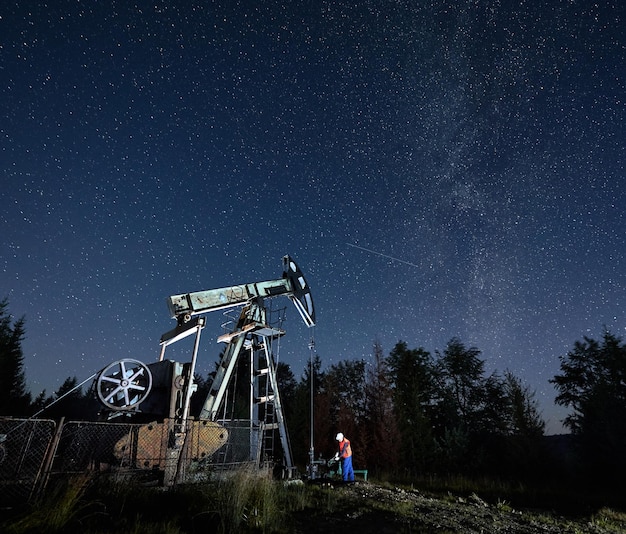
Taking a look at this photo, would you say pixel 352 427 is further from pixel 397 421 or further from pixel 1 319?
pixel 1 319

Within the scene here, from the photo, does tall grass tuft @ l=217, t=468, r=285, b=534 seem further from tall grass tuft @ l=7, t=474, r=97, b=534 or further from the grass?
tall grass tuft @ l=7, t=474, r=97, b=534

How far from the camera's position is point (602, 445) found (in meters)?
21.1

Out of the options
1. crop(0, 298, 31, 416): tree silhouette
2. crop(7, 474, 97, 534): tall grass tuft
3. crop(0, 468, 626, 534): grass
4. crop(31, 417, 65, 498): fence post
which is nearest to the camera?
crop(7, 474, 97, 534): tall grass tuft

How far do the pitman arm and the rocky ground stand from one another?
22.5ft

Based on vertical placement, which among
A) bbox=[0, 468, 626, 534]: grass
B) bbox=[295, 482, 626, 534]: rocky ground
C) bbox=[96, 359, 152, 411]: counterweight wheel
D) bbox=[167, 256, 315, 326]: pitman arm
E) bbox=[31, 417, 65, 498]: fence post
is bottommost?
bbox=[295, 482, 626, 534]: rocky ground

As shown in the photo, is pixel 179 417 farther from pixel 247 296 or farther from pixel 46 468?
pixel 247 296

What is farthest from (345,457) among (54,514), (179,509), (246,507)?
(54,514)

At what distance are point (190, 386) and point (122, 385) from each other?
177cm

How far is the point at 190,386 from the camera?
10.5 m

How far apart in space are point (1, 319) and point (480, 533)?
4597 centimetres

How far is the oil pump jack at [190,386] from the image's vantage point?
30.1 ft

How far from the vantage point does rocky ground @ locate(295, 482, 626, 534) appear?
6742mm

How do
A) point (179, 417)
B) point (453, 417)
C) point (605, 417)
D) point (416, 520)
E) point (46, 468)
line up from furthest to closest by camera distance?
point (453, 417) → point (605, 417) → point (179, 417) → point (416, 520) → point (46, 468)

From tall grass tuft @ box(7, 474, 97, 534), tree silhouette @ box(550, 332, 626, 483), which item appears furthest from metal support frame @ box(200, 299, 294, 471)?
tree silhouette @ box(550, 332, 626, 483)
